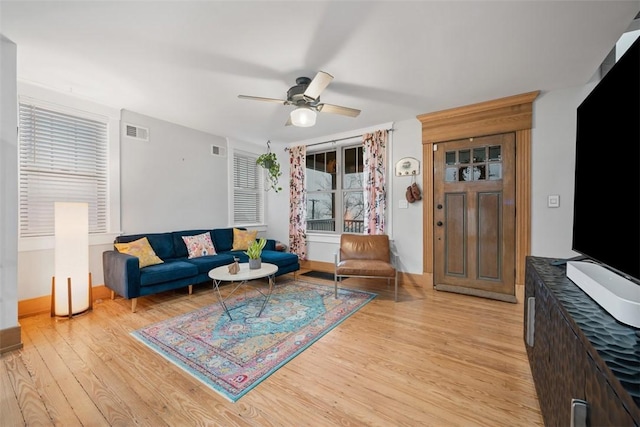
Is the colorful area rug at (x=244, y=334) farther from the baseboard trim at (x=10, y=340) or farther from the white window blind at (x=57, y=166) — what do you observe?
the white window blind at (x=57, y=166)

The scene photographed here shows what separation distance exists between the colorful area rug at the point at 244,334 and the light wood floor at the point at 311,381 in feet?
0.26

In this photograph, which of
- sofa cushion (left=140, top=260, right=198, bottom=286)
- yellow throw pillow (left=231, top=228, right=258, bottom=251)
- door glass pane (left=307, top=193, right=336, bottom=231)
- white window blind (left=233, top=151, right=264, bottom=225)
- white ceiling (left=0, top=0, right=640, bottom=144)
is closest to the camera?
white ceiling (left=0, top=0, right=640, bottom=144)

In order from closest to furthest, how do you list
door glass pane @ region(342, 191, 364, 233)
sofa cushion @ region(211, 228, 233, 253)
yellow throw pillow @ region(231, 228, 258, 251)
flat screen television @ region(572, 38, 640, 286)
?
1. flat screen television @ region(572, 38, 640, 286)
2. sofa cushion @ region(211, 228, 233, 253)
3. yellow throw pillow @ region(231, 228, 258, 251)
4. door glass pane @ region(342, 191, 364, 233)

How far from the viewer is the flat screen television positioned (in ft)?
3.05

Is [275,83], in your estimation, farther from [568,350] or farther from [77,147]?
[568,350]

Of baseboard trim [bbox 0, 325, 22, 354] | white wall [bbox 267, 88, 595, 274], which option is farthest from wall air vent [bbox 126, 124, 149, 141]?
white wall [bbox 267, 88, 595, 274]

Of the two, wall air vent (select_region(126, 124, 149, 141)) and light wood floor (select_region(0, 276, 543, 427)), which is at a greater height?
wall air vent (select_region(126, 124, 149, 141))

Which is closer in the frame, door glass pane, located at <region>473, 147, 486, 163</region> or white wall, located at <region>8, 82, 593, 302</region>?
white wall, located at <region>8, 82, 593, 302</region>

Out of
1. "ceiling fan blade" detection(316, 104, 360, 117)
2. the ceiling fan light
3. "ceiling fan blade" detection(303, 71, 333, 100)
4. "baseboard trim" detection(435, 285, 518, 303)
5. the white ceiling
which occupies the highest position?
the white ceiling

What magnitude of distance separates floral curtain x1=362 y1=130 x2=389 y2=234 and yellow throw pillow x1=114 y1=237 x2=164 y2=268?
3.13 metres

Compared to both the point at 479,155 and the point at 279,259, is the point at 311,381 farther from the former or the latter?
the point at 479,155

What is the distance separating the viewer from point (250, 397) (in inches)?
64.1

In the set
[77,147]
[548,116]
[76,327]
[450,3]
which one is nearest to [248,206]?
[77,147]

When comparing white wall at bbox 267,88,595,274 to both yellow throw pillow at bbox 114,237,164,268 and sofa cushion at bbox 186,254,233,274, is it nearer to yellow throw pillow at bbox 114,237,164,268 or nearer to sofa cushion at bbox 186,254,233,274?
sofa cushion at bbox 186,254,233,274
